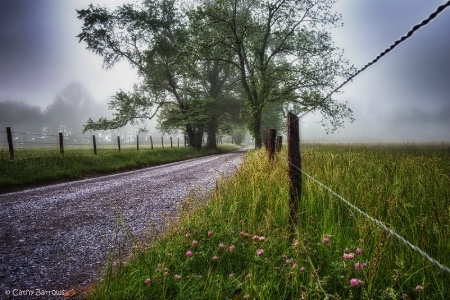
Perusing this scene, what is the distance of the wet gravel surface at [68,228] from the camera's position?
2972 millimetres

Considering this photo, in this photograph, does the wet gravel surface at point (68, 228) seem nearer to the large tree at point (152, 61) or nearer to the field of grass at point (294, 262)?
the field of grass at point (294, 262)

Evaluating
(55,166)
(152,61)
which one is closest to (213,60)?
(152,61)

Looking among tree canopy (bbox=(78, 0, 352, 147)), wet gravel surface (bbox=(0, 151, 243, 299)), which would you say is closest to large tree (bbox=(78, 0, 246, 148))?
tree canopy (bbox=(78, 0, 352, 147))

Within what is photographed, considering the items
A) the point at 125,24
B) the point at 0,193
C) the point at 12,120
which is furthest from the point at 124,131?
the point at 0,193

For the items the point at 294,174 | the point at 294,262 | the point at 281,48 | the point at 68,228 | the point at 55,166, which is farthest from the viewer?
the point at 281,48

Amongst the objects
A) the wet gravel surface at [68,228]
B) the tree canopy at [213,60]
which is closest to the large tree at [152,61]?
the tree canopy at [213,60]

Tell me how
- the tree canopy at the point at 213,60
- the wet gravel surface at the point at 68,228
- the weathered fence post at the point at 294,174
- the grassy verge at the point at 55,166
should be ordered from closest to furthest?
1. the wet gravel surface at the point at 68,228
2. the weathered fence post at the point at 294,174
3. the grassy verge at the point at 55,166
4. the tree canopy at the point at 213,60

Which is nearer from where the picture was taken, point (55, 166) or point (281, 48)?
point (55, 166)

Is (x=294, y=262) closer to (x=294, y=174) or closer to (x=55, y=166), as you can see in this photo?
(x=294, y=174)

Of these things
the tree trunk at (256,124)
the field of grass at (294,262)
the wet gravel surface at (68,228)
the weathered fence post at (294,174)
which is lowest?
the wet gravel surface at (68,228)

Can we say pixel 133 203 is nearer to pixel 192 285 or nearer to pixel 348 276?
pixel 192 285

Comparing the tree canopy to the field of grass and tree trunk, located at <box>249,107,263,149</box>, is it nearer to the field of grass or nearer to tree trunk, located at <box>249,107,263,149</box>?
tree trunk, located at <box>249,107,263,149</box>

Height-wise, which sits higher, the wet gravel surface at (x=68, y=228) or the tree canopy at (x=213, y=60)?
the tree canopy at (x=213, y=60)

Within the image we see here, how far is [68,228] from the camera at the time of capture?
4617mm
